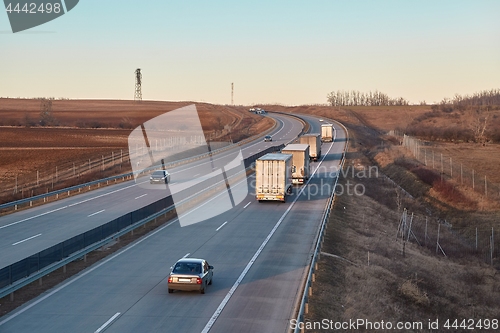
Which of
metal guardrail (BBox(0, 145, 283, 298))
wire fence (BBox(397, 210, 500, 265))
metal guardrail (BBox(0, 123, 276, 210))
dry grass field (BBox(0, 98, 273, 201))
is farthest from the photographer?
dry grass field (BBox(0, 98, 273, 201))

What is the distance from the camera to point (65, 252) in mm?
23172

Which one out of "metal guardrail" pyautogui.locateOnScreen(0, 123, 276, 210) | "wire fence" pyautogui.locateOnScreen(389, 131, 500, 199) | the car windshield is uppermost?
the car windshield

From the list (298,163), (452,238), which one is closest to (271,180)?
(298,163)

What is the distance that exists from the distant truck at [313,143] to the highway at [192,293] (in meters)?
29.7

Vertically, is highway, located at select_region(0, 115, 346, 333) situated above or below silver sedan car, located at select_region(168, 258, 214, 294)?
below

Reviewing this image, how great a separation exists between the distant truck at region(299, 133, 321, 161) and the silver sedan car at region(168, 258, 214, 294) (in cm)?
4721

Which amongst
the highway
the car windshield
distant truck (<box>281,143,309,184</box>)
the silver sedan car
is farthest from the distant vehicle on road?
the car windshield

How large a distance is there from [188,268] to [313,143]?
48950 millimetres

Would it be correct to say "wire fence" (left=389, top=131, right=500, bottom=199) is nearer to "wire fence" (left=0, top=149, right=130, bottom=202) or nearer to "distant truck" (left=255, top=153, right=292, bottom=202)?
"distant truck" (left=255, top=153, right=292, bottom=202)

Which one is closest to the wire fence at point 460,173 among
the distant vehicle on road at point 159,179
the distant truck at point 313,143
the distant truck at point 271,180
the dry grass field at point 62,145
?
the distant truck at point 313,143

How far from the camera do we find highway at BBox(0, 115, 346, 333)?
55.8 ft

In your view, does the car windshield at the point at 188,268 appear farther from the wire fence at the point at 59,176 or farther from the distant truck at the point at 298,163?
the distant truck at the point at 298,163

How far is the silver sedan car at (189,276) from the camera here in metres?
19.6

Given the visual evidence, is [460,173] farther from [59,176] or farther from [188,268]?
[188,268]
